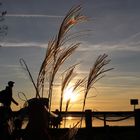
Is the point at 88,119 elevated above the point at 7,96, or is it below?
below

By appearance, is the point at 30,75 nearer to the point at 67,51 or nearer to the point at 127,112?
the point at 67,51

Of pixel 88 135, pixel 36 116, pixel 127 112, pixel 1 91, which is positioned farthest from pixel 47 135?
pixel 127 112

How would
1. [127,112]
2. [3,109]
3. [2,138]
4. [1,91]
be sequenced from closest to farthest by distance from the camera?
1. [2,138]
2. [3,109]
3. [1,91]
4. [127,112]

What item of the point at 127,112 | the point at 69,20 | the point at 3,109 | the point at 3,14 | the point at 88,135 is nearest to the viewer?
the point at 69,20

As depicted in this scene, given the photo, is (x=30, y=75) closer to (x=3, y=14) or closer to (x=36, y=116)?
(x=36, y=116)

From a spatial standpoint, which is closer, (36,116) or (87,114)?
(36,116)

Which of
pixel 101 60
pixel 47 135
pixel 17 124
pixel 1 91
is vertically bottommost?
pixel 47 135

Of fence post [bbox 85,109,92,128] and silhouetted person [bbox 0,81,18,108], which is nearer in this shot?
silhouetted person [bbox 0,81,18,108]

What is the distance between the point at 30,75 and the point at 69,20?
1099 mm

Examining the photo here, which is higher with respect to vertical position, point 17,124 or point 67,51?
point 67,51

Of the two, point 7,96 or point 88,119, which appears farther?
point 88,119

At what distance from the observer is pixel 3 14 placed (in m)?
19.9

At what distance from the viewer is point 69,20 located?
6160 millimetres

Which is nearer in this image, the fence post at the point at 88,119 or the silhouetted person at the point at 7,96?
the silhouetted person at the point at 7,96
